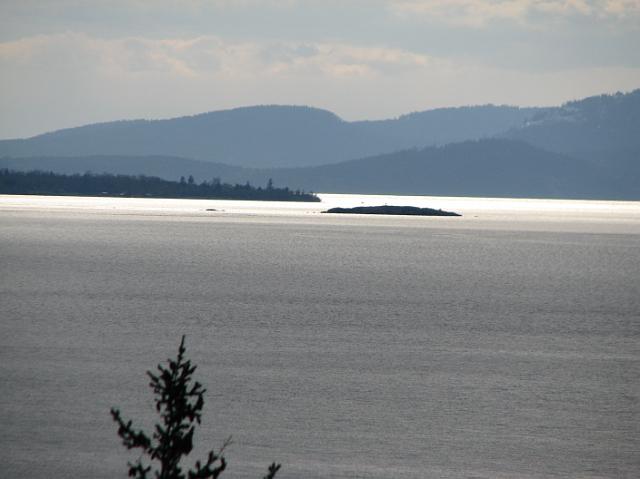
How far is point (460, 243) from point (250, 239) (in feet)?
91.1

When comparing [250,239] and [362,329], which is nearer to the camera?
[362,329]

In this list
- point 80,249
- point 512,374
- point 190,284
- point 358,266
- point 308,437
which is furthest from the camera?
point 80,249

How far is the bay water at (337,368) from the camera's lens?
2283 centimetres

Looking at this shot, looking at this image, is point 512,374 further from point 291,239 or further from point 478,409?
point 291,239

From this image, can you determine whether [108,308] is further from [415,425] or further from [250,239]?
[250,239]

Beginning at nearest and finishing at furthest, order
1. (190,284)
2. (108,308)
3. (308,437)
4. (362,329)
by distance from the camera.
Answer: (308,437) → (362,329) → (108,308) → (190,284)

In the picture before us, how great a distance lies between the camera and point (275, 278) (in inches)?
2975

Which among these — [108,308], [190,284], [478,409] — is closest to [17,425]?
[478,409]

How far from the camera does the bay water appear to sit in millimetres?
22828

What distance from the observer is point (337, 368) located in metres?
33.6

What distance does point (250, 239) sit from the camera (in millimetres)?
141250

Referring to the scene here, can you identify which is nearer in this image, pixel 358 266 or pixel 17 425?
pixel 17 425

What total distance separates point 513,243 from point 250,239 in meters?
35.2

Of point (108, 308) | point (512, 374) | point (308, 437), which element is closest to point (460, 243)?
point (108, 308)
